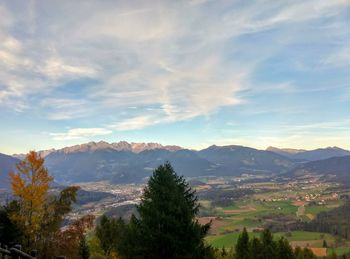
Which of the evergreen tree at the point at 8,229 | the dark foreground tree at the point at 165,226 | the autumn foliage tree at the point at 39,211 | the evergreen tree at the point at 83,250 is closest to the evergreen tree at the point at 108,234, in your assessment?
the evergreen tree at the point at 83,250

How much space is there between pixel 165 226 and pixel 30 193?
47.6 ft

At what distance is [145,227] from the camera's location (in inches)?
1174

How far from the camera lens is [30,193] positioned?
35875 millimetres

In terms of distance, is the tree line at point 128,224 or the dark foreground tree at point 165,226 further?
the tree line at point 128,224

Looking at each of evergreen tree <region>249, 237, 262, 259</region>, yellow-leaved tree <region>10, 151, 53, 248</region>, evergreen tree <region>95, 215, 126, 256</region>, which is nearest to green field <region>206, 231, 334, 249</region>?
evergreen tree <region>249, 237, 262, 259</region>

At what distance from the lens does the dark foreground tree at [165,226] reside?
97.5 ft

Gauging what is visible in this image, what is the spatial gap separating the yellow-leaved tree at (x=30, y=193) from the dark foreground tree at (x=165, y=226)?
10.2 metres

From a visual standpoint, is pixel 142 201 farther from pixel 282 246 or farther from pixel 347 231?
pixel 347 231

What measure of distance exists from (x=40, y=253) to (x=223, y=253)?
51.6 meters

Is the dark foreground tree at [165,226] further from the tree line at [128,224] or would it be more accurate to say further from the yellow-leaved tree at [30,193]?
the yellow-leaved tree at [30,193]

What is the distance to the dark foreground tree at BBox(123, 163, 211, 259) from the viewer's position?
29703 millimetres

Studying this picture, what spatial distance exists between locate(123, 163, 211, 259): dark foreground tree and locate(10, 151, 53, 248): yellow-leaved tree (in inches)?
403

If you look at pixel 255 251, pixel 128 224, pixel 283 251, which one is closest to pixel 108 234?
pixel 128 224

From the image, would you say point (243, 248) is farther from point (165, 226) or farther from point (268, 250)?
point (165, 226)
